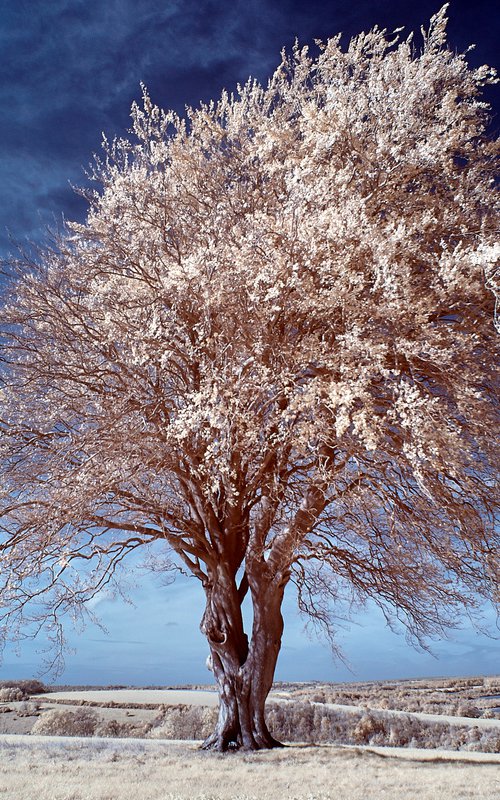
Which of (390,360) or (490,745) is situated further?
(490,745)

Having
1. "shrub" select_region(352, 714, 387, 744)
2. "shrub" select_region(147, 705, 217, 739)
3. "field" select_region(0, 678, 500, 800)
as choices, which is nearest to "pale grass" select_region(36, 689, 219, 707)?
"shrub" select_region(147, 705, 217, 739)

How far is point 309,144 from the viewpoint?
34.1ft

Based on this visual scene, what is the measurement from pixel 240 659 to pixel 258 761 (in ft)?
7.96

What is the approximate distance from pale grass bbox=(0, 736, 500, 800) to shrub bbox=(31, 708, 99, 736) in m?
6.87

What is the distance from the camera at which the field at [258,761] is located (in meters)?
8.35

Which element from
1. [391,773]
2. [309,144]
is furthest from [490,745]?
[309,144]

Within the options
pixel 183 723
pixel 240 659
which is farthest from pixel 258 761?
pixel 183 723

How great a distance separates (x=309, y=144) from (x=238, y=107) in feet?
11.5

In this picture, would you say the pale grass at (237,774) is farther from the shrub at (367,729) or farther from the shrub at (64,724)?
the shrub at (64,724)

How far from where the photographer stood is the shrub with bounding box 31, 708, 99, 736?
1970 centimetres

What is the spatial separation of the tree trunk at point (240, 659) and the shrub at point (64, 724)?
883 centimetres

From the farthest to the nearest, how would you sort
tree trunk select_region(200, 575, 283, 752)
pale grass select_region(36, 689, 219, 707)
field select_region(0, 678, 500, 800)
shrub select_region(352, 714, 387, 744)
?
pale grass select_region(36, 689, 219, 707)
shrub select_region(352, 714, 387, 744)
tree trunk select_region(200, 575, 283, 752)
field select_region(0, 678, 500, 800)

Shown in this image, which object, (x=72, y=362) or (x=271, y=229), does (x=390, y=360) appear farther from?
(x=72, y=362)

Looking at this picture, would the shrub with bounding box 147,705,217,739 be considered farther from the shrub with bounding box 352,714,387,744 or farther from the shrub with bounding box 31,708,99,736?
the shrub with bounding box 352,714,387,744
